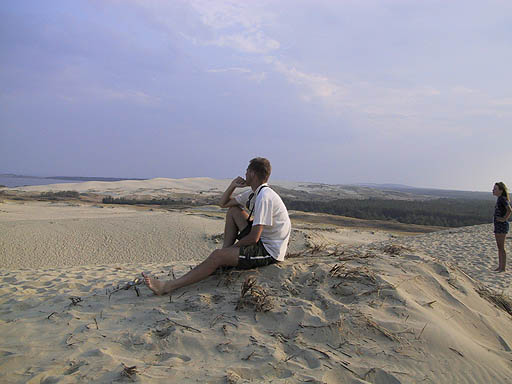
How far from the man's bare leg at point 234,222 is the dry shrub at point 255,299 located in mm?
940

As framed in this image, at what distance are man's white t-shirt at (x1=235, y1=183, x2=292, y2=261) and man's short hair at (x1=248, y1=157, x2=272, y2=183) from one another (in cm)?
12

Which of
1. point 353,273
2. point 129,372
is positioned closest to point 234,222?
point 353,273

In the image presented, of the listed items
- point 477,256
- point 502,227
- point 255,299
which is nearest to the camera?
point 255,299

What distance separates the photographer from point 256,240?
3.66 metres

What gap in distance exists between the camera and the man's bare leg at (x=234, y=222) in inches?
166

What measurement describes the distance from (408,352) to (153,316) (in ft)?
7.54

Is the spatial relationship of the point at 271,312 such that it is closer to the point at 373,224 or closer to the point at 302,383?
the point at 302,383

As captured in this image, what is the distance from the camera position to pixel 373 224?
72.6 feet

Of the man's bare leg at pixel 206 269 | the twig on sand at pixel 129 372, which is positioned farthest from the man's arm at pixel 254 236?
the twig on sand at pixel 129 372

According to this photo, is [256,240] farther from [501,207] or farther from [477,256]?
[477,256]

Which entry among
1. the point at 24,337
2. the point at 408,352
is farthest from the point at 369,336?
the point at 24,337

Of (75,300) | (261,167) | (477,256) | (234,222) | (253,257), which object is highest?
(261,167)

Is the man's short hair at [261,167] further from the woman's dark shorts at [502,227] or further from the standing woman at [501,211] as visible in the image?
the woman's dark shorts at [502,227]

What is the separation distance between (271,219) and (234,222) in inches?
30.7
